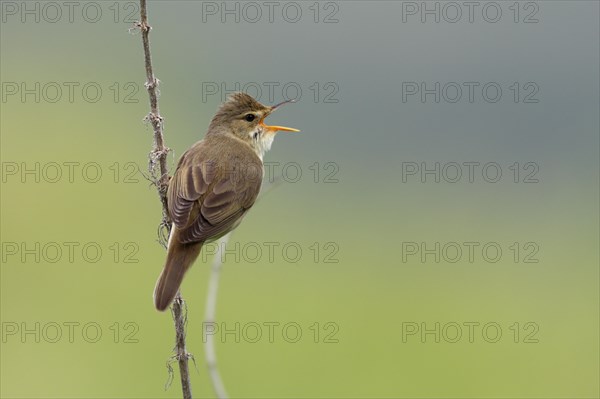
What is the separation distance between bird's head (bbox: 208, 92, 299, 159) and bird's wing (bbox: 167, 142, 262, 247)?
146 millimetres

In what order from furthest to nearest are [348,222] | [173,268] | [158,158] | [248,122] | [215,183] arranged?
[348,222] < [248,122] < [215,183] < [173,268] < [158,158]

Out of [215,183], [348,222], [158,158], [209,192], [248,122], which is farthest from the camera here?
[348,222]

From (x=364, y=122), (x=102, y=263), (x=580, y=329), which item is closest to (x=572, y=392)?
(x=580, y=329)

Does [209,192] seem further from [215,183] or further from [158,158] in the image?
[158,158]

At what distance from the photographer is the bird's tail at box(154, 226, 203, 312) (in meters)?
4.86

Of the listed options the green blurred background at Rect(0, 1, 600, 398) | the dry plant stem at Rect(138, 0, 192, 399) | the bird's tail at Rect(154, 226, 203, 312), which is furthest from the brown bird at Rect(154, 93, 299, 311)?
the green blurred background at Rect(0, 1, 600, 398)

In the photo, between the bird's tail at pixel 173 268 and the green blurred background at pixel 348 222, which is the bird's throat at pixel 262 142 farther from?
the green blurred background at pixel 348 222

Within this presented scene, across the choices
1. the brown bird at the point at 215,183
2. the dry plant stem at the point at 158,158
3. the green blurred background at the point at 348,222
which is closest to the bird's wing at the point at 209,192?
the brown bird at the point at 215,183

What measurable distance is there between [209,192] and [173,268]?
3.06 ft

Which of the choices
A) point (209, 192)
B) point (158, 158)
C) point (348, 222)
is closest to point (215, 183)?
point (209, 192)

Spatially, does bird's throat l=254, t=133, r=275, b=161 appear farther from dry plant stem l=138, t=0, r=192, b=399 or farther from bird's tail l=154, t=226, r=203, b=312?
dry plant stem l=138, t=0, r=192, b=399

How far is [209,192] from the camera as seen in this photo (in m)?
6.11

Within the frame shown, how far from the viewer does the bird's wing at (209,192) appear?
226 inches

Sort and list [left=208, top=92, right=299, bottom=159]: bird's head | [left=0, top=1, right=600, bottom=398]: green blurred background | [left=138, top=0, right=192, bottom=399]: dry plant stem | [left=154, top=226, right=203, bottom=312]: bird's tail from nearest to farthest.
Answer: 1. [left=138, top=0, right=192, bottom=399]: dry plant stem
2. [left=154, top=226, right=203, bottom=312]: bird's tail
3. [left=208, top=92, right=299, bottom=159]: bird's head
4. [left=0, top=1, right=600, bottom=398]: green blurred background
